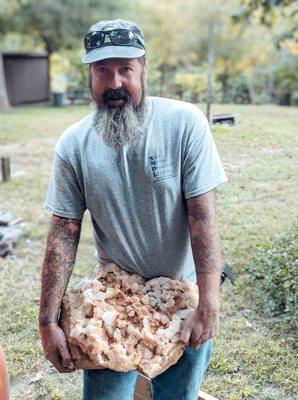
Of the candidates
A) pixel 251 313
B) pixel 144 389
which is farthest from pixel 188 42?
pixel 144 389

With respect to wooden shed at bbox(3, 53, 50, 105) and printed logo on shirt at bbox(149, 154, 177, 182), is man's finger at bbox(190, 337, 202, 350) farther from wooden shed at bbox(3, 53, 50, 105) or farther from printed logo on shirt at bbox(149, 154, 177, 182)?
wooden shed at bbox(3, 53, 50, 105)

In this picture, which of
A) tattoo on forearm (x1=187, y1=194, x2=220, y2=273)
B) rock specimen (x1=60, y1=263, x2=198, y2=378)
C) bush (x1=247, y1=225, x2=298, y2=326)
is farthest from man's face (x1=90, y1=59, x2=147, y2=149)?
bush (x1=247, y1=225, x2=298, y2=326)

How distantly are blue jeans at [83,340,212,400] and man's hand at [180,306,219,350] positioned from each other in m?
0.10

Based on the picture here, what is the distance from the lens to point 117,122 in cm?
163

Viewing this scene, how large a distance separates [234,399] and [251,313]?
71 centimetres

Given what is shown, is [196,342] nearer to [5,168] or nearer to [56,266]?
[56,266]

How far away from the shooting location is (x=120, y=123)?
5.30 feet

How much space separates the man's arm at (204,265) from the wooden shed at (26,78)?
1164 centimetres

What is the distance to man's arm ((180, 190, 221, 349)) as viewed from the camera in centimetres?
157

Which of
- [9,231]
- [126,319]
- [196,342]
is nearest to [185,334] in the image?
[196,342]

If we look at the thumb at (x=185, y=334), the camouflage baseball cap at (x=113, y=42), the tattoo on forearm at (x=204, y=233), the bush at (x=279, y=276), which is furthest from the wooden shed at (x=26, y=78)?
the thumb at (x=185, y=334)

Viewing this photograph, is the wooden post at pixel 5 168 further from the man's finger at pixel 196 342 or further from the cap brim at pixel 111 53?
the man's finger at pixel 196 342

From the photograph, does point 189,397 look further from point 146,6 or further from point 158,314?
point 146,6

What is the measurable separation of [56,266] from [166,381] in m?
0.56
